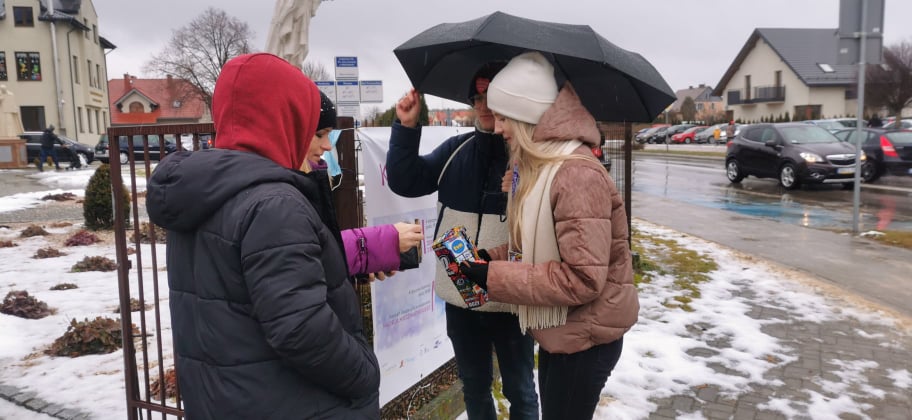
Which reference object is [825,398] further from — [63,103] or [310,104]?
[63,103]

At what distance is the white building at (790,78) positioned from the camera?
50.2m

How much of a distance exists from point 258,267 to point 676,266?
21.7ft

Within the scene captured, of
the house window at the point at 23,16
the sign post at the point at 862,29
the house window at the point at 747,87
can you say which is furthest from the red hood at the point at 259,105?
the house window at the point at 747,87

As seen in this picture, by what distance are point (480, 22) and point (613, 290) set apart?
3.82 ft

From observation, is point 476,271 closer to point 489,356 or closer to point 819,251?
point 489,356

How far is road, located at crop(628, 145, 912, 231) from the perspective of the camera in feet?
34.9

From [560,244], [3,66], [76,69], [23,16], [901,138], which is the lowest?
[560,244]

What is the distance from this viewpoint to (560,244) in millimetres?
2016

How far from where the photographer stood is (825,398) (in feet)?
12.6

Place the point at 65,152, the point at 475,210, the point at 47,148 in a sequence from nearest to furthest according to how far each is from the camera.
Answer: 1. the point at 475,210
2. the point at 47,148
3. the point at 65,152

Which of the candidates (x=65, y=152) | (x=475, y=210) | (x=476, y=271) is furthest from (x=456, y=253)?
(x=65, y=152)

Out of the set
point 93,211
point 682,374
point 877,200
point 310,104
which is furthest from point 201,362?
point 877,200

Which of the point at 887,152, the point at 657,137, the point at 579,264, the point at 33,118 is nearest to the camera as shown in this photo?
the point at 579,264

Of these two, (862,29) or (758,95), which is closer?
(862,29)
